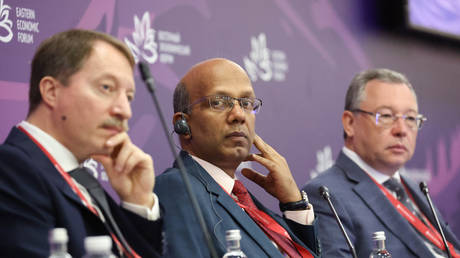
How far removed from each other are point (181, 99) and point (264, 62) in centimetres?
137

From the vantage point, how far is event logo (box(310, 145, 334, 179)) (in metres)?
4.74

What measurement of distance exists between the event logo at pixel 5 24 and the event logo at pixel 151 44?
2.20 ft

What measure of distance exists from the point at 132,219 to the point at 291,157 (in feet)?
7.88

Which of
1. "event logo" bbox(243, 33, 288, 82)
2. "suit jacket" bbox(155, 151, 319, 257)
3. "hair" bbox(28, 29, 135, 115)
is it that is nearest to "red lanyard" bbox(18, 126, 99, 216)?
"hair" bbox(28, 29, 135, 115)

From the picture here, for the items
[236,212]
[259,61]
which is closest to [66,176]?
[236,212]

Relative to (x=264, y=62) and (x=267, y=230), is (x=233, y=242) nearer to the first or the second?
(x=267, y=230)

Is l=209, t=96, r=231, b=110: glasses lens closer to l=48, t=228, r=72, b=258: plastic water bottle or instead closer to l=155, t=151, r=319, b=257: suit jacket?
l=155, t=151, r=319, b=257: suit jacket

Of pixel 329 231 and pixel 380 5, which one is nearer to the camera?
pixel 329 231

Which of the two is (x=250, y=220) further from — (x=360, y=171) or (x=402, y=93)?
(x=402, y=93)

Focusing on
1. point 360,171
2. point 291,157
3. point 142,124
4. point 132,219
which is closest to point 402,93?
point 360,171

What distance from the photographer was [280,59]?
4547 mm

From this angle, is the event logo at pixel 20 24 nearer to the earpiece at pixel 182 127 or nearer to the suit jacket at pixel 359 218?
the earpiece at pixel 182 127

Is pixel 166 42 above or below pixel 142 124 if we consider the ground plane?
above

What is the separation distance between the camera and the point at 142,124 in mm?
3547
